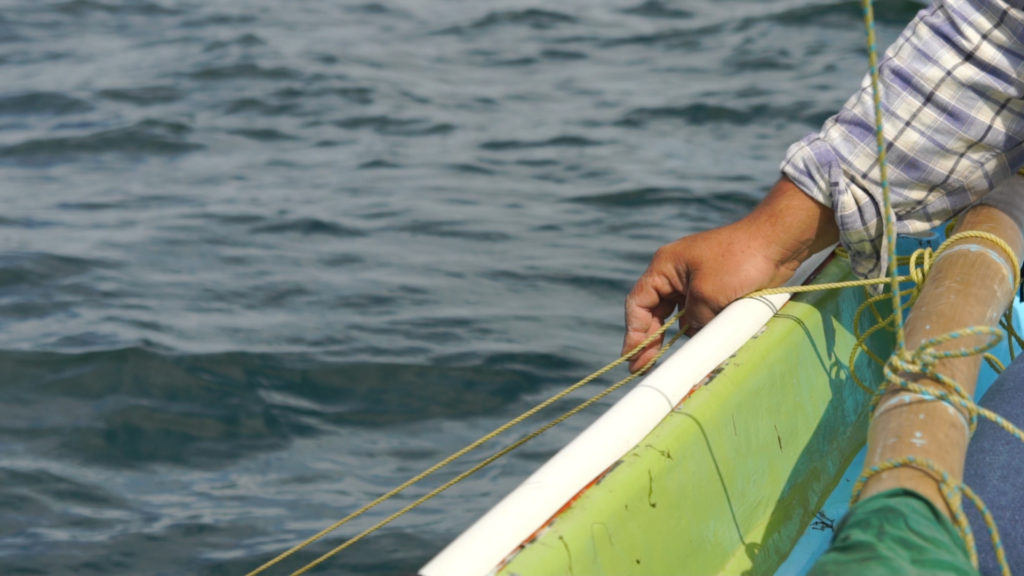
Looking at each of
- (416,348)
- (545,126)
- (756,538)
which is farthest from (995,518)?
(545,126)

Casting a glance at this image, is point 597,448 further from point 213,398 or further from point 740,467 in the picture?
point 213,398

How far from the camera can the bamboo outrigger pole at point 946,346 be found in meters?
1.31

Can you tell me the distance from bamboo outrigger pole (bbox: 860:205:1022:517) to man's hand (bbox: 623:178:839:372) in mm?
247

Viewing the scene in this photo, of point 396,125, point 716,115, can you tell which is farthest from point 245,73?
point 716,115

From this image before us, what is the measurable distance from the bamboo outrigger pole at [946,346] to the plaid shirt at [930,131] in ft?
0.28

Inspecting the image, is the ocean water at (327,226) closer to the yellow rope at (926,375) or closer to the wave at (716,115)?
the wave at (716,115)

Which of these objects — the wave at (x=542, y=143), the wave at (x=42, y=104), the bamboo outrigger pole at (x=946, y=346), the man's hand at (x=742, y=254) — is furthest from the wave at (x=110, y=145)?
the bamboo outrigger pole at (x=946, y=346)

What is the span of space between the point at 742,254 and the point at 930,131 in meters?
0.36

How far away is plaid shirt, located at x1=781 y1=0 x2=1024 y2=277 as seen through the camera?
70.5 inches

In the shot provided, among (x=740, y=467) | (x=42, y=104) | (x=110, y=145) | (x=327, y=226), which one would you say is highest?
(x=42, y=104)

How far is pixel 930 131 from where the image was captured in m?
1.86

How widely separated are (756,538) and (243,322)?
2.62m

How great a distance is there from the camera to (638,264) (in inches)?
187

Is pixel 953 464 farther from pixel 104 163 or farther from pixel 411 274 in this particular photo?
pixel 104 163
